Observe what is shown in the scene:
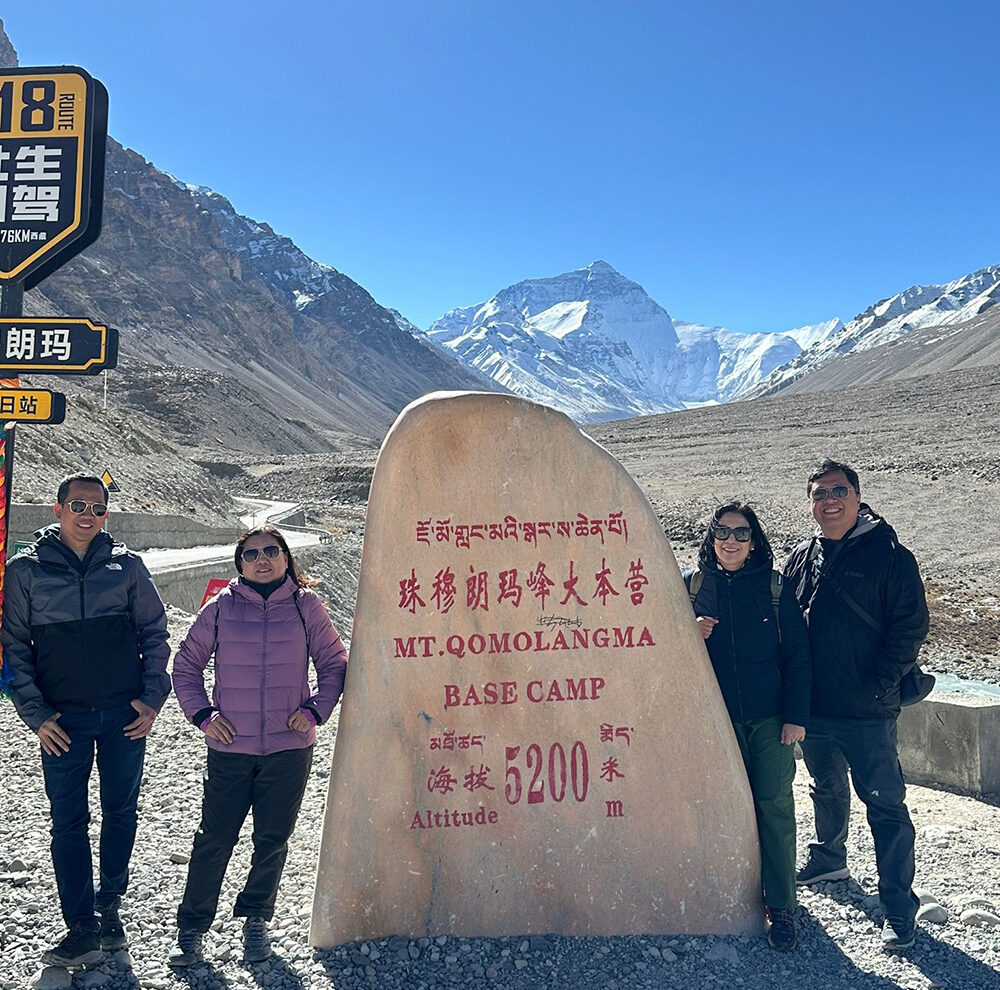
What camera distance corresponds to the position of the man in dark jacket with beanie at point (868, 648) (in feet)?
12.3

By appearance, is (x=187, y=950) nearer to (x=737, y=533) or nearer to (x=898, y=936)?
(x=737, y=533)

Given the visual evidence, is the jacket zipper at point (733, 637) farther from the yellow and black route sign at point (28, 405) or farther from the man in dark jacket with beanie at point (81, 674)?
the yellow and black route sign at point (28, 405)

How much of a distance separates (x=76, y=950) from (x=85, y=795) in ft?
1.96

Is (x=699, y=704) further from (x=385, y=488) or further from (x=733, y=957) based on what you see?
(x=385, y=488)

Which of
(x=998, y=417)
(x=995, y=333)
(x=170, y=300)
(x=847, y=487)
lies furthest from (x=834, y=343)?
(x=847, y=487)

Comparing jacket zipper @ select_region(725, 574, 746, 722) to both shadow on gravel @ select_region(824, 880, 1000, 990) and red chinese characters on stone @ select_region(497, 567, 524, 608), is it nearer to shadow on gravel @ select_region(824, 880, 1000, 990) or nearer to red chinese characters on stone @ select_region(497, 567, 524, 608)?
red chinese characters on stone @ select_region(497, 567, 524, 608)

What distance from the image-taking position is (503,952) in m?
3.67

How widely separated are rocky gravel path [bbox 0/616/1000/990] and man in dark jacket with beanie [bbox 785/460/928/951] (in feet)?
0.80

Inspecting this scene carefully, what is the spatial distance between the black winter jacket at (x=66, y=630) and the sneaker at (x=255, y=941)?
39.6 inches

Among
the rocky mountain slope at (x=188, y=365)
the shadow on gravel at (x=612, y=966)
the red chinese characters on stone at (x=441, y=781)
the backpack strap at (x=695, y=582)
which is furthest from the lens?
the rocky mountain slope at (x=188, y=365)

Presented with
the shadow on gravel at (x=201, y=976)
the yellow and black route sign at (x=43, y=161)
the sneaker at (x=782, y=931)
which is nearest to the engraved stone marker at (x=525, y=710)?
the sneaker at (x=782, y=931)

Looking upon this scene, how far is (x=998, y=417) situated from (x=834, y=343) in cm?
14603

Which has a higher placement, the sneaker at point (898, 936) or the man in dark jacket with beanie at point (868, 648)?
the man in dark jacket with beanie at point (868, 648)

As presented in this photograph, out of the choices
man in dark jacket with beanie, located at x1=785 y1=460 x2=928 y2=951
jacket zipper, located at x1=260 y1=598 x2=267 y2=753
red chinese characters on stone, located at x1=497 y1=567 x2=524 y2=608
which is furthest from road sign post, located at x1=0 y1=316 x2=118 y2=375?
man in dark jacket with beanie, located at x1=785 y1=460 x2=928 y2=951
